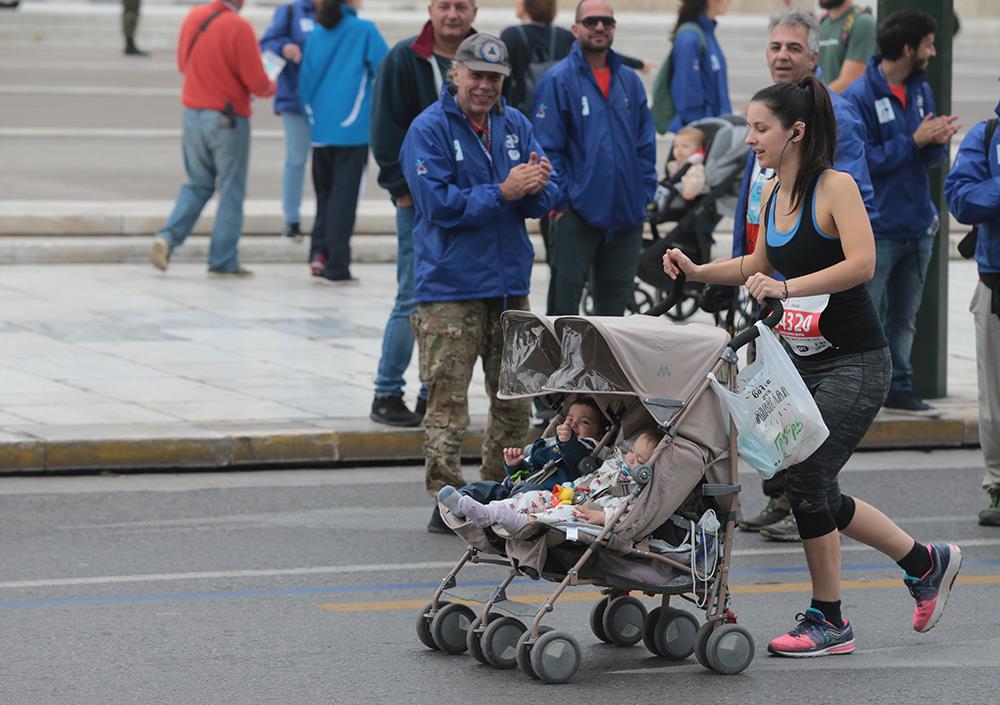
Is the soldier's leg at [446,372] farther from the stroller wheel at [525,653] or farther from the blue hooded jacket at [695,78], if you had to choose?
the blue hooded jacket at [695,78]

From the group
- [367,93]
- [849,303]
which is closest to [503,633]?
[849,303]

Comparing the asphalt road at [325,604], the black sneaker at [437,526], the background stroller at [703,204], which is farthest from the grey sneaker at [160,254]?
the black sneaker at [437,526]

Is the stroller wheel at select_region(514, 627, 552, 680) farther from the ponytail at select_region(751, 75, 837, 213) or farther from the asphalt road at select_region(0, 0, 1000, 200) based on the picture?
the asphalt road at select_region(0, 0, 1000, 200)

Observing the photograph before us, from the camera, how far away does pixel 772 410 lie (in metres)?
6.06

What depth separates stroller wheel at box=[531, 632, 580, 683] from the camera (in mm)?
5988

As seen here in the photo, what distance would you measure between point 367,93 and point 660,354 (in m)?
8.35

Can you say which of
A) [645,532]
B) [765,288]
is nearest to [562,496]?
[645,532]

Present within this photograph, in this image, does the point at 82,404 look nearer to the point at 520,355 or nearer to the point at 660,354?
the point at 520,355

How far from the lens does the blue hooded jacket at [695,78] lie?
43.4ft

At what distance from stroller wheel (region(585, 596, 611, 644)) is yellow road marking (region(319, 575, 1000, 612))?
0.50 m

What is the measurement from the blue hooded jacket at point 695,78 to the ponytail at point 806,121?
22.7 feet

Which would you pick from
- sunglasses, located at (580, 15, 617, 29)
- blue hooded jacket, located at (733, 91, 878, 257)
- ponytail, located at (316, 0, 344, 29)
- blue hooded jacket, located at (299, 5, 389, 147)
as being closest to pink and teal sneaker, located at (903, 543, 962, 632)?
blue hooded jacket, located at (733, 91, 878, 257)

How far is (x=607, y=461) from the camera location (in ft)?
20.7

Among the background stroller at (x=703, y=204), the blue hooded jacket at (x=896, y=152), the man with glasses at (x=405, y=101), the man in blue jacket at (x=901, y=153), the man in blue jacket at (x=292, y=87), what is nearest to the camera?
the man with glasses at (x=405, y=101)
